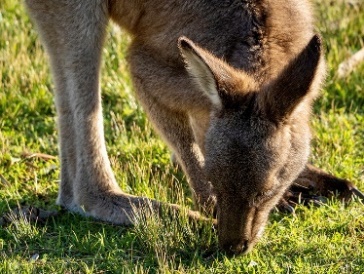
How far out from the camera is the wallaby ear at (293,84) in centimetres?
462

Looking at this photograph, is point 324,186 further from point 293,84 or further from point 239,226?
point 293,84

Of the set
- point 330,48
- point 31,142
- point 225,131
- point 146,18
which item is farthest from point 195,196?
point 330,48

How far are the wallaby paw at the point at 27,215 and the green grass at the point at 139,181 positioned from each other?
5cm

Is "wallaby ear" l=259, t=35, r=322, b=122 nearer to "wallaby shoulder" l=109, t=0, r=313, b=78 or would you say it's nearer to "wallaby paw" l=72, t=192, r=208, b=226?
"wallaby shoulder" l=109, t=0, r=313, b=78

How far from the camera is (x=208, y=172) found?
193 inches

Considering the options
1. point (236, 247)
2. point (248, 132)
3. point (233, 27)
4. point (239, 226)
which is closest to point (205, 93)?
point (248, 132)

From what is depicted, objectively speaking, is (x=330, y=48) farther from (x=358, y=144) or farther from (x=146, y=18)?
(x=146, y=18)

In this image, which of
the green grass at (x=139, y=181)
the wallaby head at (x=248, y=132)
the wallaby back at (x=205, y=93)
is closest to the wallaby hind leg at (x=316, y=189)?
the green grass at (x=139, y=181)

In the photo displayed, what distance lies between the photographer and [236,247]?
4.96m

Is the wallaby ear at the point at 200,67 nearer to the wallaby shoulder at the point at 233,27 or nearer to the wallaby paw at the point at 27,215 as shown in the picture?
the wallaby shoulder at the point at 233,27

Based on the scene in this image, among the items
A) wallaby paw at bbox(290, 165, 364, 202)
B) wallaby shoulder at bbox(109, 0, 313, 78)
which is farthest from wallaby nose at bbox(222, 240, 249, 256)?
wallaby paw at bbox(290, 165, 364, 202)

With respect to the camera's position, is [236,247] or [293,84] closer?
[293,84]

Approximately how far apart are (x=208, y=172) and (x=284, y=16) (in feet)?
3.79

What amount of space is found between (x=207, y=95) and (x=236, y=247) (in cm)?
91
